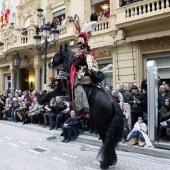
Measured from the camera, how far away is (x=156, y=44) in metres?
11.6

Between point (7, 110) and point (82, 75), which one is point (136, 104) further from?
point (7, 110)

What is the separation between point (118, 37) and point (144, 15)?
2051 millimetres

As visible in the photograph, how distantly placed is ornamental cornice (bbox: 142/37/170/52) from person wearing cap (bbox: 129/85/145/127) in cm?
397

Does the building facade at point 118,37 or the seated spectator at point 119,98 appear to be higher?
the building facade at point 118,37

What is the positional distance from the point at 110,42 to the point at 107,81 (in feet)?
7.32

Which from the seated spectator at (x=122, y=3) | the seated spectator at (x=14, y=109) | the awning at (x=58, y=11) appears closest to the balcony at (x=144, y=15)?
the seated spectator at (x=122, y=3)

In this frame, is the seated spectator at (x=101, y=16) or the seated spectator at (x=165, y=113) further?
the seated spectator at (x=101, y=16)

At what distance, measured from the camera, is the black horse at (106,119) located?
507 centimetres

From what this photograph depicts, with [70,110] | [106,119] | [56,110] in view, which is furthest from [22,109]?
[106,119]

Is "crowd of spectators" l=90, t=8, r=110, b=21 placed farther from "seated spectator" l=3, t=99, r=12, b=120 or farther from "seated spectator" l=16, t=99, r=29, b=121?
"seated spectator" l=3, t=99, r=12, b=120

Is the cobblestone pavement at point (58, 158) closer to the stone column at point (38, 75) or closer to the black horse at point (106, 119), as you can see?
the black horse at point (106, 119)

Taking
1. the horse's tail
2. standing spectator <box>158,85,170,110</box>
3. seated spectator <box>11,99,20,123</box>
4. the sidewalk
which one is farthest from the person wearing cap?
seated spectator <box>11,99,20,123</box>

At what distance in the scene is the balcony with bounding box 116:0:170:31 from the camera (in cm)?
1052

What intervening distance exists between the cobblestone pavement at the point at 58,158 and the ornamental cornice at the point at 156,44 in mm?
6019
